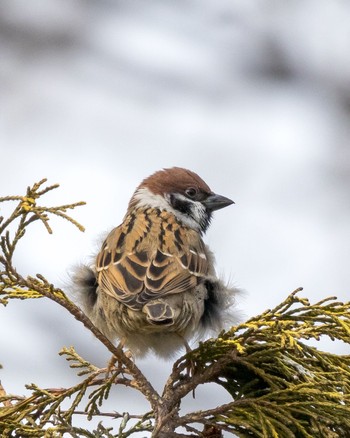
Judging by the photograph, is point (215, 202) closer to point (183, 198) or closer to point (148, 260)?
point (183, 198)

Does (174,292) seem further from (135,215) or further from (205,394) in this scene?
(205,394)

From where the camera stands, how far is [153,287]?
3.64 m

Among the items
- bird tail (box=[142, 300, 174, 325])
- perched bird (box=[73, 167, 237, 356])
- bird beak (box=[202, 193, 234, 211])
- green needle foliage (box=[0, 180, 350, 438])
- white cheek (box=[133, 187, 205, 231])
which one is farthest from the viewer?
bird beak (box=[202, 193, 234, 211])

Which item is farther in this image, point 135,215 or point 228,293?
point 135,215

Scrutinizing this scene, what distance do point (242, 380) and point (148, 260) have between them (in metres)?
1.00

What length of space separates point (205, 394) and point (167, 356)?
1.36 meters

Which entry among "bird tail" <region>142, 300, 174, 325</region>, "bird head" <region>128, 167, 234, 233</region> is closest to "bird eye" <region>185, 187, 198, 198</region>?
"bird head" <region>128, 167, 234, 233</region>

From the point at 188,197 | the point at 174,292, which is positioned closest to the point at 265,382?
the point at 174,292

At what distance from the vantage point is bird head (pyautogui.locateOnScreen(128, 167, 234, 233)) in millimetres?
4859

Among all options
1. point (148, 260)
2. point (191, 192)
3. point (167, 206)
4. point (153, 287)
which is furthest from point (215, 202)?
point (153, 287)

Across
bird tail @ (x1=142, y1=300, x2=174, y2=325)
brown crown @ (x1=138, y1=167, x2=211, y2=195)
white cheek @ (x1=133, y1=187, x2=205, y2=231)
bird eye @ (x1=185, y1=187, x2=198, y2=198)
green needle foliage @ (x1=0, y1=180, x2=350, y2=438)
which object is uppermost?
brown crown @ (x1=138, y1=167, x2=211, y2=195)

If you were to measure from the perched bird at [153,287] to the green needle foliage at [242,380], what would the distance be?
492mm

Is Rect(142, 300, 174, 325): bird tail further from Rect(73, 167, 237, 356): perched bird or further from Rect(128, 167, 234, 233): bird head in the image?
Rect(128, 167, 234, 233): bird head

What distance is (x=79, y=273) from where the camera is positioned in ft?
13.1
